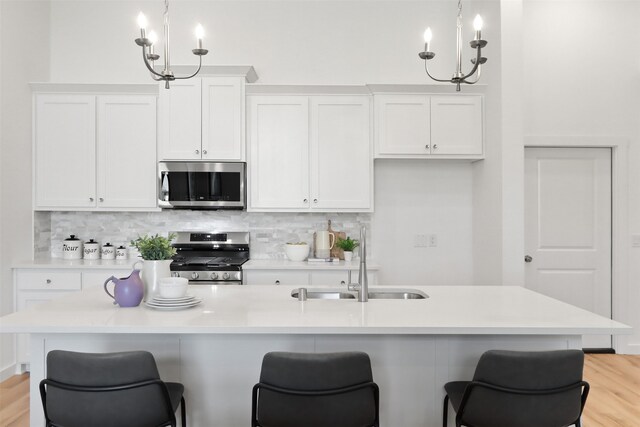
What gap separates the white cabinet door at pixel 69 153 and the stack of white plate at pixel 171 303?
7.40ft

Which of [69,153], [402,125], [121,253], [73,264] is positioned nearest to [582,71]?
[402,125]

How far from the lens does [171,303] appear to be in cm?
206

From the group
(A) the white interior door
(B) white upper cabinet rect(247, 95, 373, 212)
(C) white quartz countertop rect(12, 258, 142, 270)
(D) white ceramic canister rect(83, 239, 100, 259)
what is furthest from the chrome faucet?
(D) white ceramic canister rect(83, 239, 100, 259)

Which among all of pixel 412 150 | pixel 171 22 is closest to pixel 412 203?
pixel 412 150

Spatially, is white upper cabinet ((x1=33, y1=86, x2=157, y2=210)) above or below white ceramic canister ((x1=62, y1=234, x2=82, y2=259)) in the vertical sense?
above

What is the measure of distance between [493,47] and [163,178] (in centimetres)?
299

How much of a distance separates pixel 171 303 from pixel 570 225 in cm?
372

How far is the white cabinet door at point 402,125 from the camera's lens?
3920 millimetres

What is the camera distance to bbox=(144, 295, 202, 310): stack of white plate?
2049 millimetres

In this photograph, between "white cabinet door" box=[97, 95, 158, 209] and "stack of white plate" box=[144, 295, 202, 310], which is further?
"white cabinet door" box=[97, 95, 158, 209]

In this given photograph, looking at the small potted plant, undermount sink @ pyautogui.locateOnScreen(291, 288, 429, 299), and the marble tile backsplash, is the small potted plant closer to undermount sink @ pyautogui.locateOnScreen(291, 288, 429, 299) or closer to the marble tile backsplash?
the marble tile backsplash

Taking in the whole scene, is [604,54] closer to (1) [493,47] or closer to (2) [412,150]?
(1) [493,47]

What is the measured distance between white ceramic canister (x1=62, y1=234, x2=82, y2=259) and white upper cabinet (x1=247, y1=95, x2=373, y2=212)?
1.61 metres

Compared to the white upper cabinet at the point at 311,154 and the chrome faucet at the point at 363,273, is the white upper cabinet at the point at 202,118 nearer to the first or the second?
the white upper cabinet at the point at 311,154
